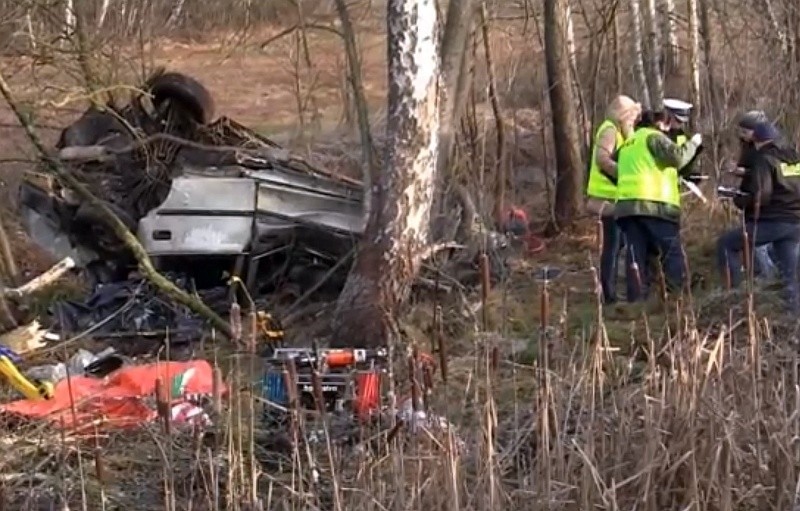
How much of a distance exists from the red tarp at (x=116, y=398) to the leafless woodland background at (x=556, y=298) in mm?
274

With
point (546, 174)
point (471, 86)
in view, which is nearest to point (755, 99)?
point (546, 174)

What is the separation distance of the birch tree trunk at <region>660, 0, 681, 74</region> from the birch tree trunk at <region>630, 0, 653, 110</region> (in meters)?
0.94

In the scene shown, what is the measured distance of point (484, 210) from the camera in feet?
36.2

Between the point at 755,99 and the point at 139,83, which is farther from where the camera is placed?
the point at 755,99

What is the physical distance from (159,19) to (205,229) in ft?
20.4

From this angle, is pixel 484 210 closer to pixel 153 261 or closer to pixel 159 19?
pixel 153 261

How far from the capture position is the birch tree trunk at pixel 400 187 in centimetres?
816

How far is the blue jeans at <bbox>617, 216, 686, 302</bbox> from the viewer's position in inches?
342

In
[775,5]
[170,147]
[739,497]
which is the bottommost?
[739,497]

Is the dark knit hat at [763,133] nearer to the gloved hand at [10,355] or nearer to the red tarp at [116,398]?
the red tarp at [116,398]

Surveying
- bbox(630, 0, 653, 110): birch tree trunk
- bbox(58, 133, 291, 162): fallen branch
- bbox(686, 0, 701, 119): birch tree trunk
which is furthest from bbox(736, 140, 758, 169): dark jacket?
bbox(686, 0, 701, 119): birch tree trunk

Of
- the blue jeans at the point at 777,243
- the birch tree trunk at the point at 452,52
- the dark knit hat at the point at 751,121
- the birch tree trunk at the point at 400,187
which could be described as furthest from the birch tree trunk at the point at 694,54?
the birch tree trunk at the point at 400,187

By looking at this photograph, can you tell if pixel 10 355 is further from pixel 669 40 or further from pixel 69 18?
pixel 669 40

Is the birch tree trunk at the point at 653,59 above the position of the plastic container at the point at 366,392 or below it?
above
